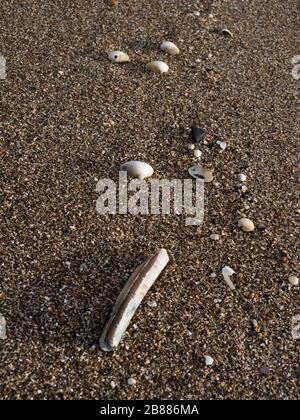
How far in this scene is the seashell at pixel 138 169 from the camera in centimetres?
253

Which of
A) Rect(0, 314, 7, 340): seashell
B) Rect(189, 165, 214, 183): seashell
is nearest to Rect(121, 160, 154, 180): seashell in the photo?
Rect(189, 165, 214, 183): seashell

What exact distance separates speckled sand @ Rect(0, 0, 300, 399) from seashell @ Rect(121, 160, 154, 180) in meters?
0.08

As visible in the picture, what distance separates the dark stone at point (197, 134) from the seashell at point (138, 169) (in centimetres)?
34

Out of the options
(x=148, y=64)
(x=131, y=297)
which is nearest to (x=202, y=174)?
(x=131, y=297)

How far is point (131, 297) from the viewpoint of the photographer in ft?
6.58

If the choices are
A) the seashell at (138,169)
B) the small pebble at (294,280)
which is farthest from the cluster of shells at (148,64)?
the small pebble at (294,280)

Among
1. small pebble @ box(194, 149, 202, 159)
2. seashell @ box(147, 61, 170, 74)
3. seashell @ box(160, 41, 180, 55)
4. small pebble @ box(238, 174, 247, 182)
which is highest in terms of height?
seashell @ box(160, 41, 180, 55)

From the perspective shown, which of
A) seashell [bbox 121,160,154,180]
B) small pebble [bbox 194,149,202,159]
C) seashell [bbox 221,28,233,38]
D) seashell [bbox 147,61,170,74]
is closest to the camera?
seashell [bbox 121,160,154,180]

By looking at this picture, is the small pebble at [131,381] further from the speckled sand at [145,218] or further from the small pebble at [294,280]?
the small pebble at [294,280]

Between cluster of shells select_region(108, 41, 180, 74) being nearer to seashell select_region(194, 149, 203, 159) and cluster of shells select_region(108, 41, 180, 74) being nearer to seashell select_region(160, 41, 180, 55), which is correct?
seashell select_region(160, 41, 180, 55)

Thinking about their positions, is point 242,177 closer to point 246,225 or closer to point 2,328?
point 246,225

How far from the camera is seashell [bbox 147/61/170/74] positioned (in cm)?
312

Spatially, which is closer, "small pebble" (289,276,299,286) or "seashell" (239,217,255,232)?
"small pebble" (289,276,299,286)

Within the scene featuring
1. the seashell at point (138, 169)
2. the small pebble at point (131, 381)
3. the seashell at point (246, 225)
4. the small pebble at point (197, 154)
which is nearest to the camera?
the small pebble at point (131, 381)
